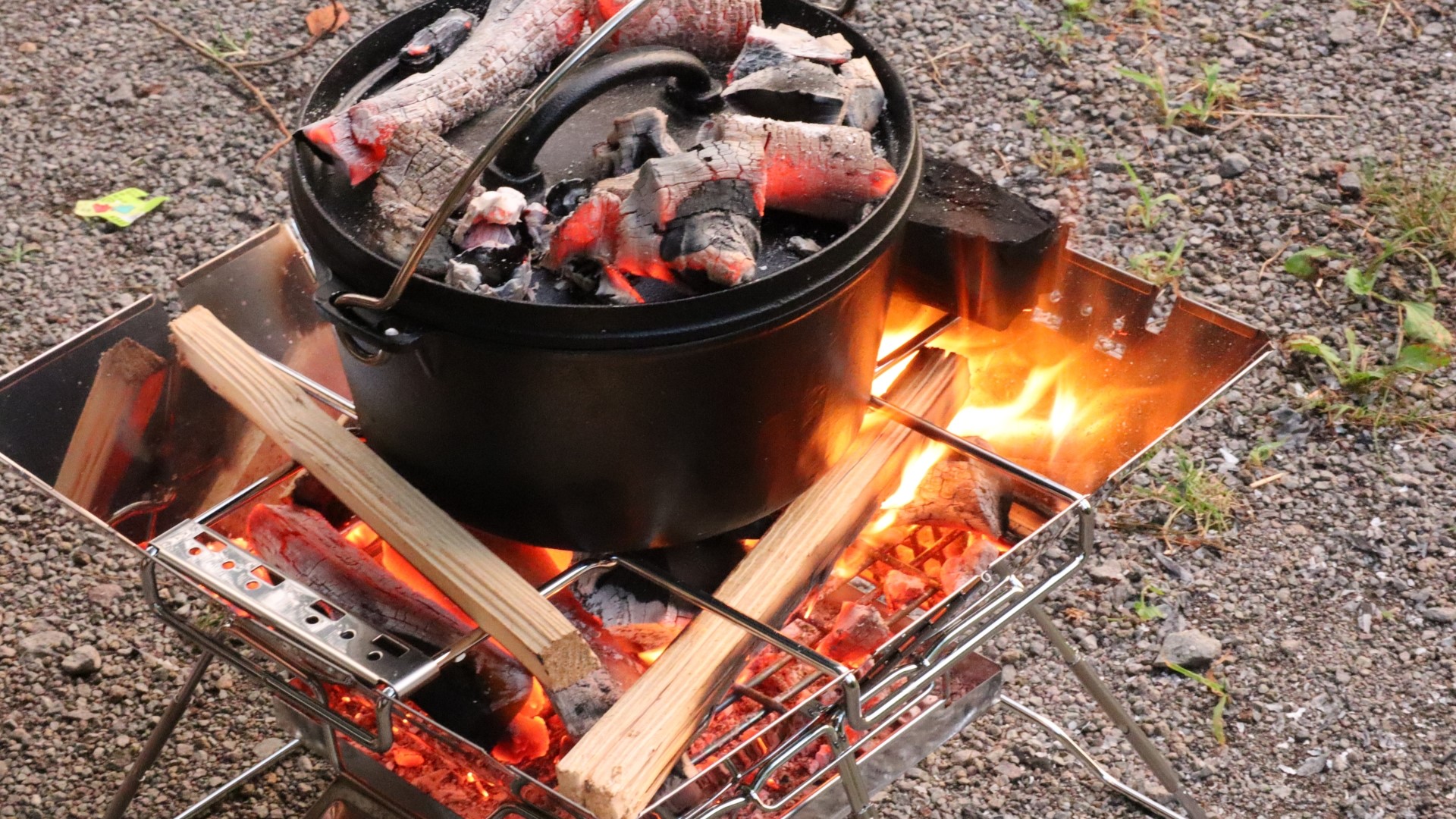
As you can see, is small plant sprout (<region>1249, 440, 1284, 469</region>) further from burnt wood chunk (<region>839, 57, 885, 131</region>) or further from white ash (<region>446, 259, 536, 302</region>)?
white ash (<region>446, 259, 536, 302</region>)

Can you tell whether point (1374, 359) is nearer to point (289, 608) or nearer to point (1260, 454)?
point (1260, 454)

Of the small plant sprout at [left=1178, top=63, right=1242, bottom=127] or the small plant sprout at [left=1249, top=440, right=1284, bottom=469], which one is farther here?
the small plant sprout at [left=1178, top=63, right=1242, bottom=127]

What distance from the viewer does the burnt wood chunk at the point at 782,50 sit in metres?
1.51

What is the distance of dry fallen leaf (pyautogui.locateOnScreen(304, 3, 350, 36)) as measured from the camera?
11.7ft

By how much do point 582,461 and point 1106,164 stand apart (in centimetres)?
225

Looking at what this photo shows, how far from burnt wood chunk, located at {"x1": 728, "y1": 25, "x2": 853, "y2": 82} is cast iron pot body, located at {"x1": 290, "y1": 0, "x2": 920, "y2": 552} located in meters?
0.07

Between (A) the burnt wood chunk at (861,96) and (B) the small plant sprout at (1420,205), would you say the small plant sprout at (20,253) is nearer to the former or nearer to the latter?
(A) the burnt wood chunk at (861,96)

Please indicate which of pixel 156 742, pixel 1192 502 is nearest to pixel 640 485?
pixel 156 742

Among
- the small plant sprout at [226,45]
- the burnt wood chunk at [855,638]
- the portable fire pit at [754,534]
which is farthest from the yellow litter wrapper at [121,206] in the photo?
the burnt wood chunk at [855,638]

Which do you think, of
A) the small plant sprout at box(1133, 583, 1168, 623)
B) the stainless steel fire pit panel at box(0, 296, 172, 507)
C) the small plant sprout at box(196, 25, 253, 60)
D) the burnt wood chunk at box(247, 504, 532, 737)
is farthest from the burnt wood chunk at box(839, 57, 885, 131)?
the small plant sprout at box(196, 25, 253, 60)

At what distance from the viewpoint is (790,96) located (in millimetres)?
1455

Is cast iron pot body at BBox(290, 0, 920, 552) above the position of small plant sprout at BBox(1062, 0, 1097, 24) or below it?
above

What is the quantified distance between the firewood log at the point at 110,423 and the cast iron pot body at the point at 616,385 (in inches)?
18.1

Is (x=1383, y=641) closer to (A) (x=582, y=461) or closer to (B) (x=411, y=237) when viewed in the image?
(A) (x=582, y=461)
